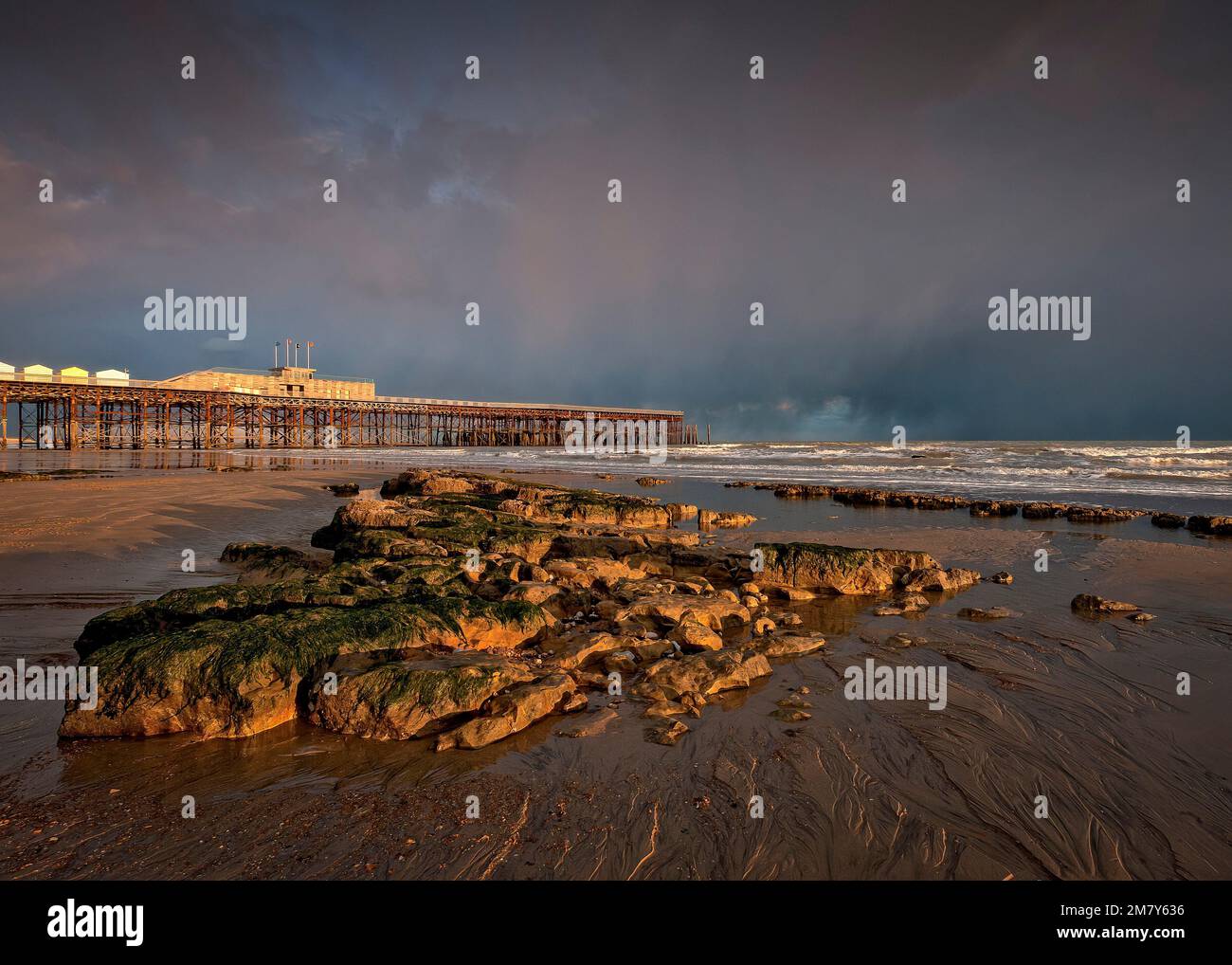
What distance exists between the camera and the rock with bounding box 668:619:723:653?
661 centimetres

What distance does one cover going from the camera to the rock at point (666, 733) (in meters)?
4.73

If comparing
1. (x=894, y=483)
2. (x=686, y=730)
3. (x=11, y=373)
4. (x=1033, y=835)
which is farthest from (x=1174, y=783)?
(x=11, y=373)

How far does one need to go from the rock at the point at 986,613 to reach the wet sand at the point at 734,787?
2.46ft

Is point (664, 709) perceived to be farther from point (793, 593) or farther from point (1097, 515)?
point (1097, 515)

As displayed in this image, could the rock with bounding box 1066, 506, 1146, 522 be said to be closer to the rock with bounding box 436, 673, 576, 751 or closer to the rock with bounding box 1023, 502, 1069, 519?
the rock with bounding box 1023, 502, 1069, 519

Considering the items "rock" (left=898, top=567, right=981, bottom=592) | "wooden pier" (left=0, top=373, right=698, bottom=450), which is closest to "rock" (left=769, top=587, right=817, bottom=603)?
"rock" (left=898, top=567, right=981, bottom=592)

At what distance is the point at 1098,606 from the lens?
8.41 m

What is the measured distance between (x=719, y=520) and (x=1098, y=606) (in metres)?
8.93

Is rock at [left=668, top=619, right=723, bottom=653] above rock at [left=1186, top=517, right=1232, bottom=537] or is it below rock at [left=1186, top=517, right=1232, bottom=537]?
below

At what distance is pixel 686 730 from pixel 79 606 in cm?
815

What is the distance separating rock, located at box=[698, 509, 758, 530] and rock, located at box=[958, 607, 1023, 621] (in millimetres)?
7839

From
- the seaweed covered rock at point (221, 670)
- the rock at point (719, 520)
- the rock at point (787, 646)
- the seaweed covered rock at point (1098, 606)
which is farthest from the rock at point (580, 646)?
the rock at point (719, 520)
